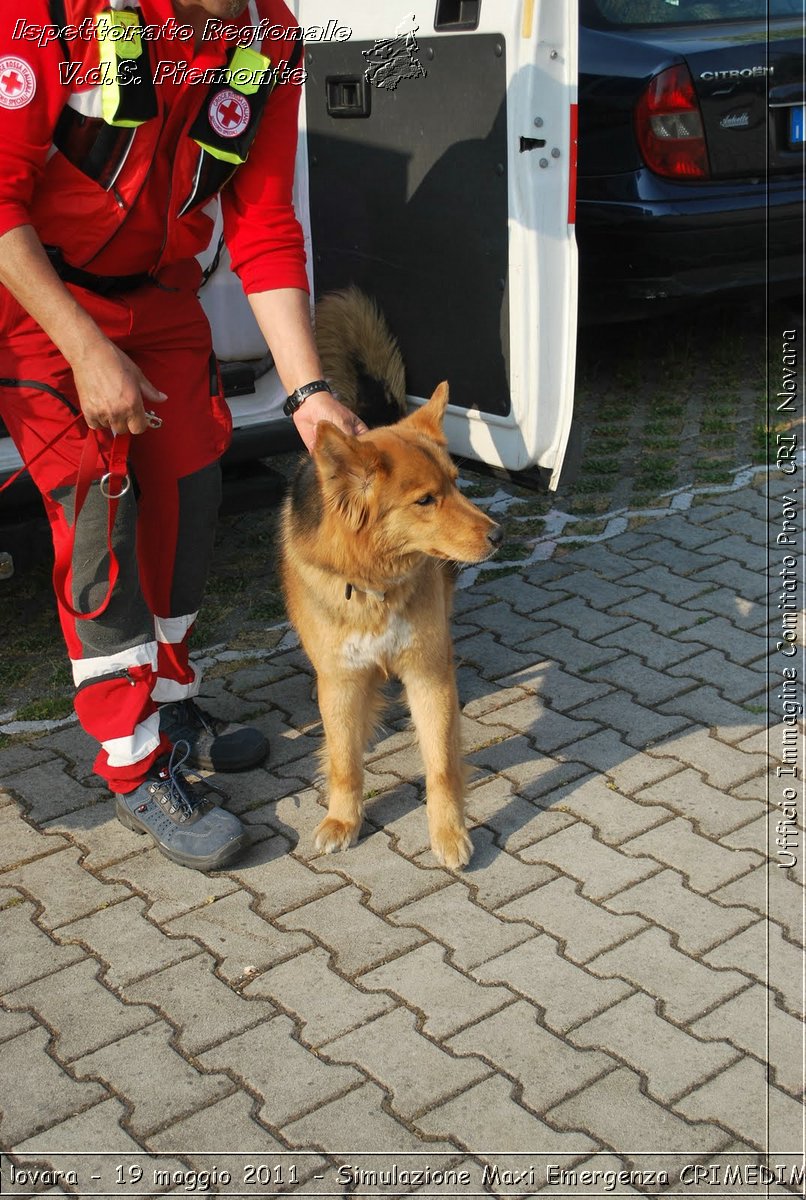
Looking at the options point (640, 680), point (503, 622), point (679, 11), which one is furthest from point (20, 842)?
point (679, 11)

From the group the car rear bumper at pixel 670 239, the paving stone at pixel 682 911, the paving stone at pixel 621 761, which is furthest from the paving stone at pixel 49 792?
Answer: the car rear bumper at pixel 670 239

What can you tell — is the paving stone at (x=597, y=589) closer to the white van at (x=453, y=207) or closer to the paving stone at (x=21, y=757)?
the white van at (x=453, y=207)

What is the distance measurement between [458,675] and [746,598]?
1.30 m

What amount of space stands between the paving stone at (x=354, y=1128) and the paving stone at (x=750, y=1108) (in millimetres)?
578

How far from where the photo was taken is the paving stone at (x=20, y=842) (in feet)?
11.0

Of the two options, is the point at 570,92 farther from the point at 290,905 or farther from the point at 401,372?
the point at 290,905

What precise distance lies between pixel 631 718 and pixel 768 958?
3.92ft

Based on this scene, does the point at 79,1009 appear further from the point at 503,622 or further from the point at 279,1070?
the point at 503,622

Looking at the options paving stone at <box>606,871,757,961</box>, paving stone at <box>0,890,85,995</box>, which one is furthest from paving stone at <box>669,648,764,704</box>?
paving stone at <box>0,890,85,995</box>

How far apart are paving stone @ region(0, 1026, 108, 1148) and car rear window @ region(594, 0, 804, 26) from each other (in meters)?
5.86

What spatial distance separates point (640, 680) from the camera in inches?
165

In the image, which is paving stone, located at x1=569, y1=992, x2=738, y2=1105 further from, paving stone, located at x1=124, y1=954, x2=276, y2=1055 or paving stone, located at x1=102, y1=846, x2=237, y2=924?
paving stone, located at x1=102, y1=846, x2=237, y2=924

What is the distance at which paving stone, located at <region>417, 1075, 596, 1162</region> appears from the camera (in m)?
2.37

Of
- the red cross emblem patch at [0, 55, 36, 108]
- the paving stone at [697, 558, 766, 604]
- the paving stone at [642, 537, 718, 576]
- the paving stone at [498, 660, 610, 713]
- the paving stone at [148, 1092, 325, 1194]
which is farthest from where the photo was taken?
the paving stone at [642, 537, 718, 576]
